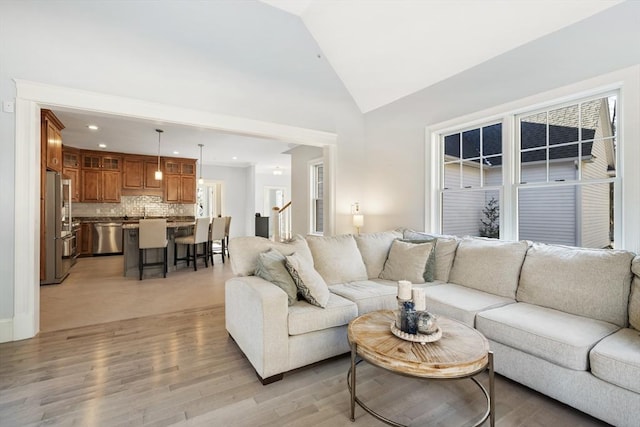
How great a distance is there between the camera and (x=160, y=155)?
26.0 ft

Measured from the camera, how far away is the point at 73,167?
275 inches

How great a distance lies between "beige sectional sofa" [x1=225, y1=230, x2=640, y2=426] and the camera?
1.67 m

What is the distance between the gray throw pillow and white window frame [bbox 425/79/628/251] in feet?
7.66

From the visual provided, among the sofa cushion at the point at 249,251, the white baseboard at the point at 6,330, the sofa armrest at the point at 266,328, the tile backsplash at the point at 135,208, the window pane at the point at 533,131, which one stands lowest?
the white baseboard at the point at 6,330

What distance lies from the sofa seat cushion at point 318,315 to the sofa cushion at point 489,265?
1264 millimetres

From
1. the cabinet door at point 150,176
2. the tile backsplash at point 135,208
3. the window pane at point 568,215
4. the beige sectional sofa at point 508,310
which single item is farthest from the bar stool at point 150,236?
the window pane at point 568,215

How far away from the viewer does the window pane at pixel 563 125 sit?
9.04 feet

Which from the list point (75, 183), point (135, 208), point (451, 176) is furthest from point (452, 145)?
point (75, 183)

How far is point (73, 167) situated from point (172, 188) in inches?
85.7

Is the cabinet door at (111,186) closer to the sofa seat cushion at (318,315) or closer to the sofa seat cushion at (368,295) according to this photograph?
the sofa seat cushion at (368,295)

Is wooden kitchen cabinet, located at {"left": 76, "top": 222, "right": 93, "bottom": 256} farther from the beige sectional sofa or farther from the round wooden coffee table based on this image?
the round wooden coffee table

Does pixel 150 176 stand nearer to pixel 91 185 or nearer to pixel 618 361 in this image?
pixel 91 185

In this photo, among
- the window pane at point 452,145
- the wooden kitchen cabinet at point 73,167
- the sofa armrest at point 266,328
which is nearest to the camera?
the sofa armrest at point 266,328

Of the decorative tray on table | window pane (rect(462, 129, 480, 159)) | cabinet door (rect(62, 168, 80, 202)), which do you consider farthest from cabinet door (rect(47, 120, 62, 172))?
window pane (rect(462, 129, 480, 159))
